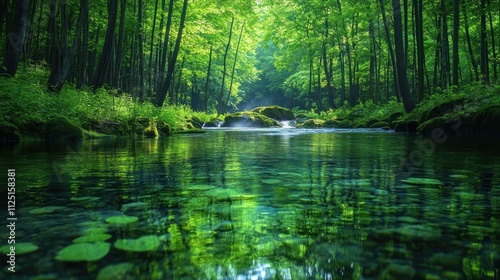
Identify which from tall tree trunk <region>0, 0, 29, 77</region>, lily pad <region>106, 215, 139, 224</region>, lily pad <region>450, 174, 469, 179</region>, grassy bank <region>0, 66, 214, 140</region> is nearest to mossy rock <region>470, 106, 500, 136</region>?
lily pad <region>450, 174, 469, 179</region>

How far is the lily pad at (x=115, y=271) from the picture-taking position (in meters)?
1.15

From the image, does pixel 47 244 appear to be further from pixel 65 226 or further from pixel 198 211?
pixel 198 211

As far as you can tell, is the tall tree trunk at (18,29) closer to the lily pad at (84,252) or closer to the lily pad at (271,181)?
the lily pad at (271,181)

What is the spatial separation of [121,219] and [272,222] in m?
0.78

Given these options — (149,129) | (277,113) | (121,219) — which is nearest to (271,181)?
(121,219)

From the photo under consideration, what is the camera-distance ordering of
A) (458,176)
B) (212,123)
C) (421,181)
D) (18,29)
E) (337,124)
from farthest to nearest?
(212,123) < (337,124) < (18,29) < (458,176) < (421,181)

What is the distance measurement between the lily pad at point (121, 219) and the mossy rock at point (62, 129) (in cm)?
730

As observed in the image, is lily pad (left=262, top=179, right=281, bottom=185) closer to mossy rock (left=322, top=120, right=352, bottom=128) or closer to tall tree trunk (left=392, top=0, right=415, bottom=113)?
tall tree trunk (left=392, top=0, right=415, bottom=113)

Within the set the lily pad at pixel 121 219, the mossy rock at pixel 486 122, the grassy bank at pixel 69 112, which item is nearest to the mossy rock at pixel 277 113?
the grassy bank at pixel 69 112

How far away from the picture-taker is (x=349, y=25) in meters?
27.1

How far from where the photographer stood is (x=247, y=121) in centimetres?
2469

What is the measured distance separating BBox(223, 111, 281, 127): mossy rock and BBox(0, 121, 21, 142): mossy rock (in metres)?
17.9

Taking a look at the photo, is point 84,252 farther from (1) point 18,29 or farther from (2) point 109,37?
(2) point 109,37

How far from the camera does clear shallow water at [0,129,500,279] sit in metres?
1.23
